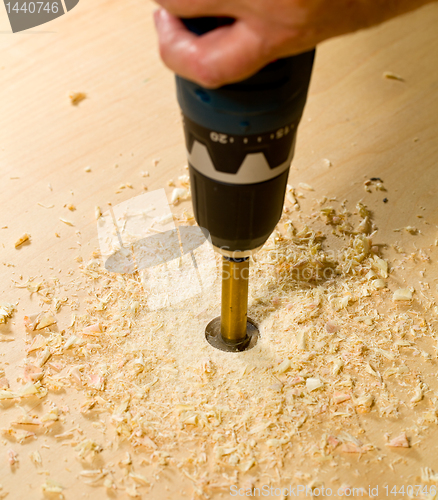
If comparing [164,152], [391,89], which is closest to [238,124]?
[164,152]

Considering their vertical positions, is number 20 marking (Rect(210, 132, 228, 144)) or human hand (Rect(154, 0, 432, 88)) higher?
human hand (Rect(154, 0, 432, 88))

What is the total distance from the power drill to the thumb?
1cm

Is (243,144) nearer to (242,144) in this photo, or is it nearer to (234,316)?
(242,144)

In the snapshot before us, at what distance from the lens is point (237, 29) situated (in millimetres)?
291

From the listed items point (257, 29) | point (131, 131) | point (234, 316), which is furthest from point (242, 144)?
point (131, 131)

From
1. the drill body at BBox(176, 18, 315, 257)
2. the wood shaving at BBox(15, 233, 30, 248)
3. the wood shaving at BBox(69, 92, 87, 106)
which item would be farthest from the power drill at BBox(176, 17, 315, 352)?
the wood shaving at BBox(69, 92, 87, 106)

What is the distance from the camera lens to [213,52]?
0.99ft

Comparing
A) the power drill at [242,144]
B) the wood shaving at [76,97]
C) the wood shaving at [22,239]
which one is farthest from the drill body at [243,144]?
the wood shaving at [76,97]

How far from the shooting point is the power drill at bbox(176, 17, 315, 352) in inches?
14.2

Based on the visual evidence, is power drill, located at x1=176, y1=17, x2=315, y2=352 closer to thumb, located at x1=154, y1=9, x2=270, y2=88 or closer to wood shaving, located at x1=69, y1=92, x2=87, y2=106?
thumb, located at x1=154, y1=9, x2=270, y2=88

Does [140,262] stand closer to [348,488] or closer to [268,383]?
[268,383]

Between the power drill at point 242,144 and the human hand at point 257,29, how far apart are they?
0.03 meters

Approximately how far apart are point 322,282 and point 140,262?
0.24 metres

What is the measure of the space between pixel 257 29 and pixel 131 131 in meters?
0.65
